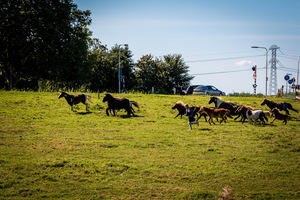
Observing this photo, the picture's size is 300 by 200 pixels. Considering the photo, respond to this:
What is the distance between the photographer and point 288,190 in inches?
325

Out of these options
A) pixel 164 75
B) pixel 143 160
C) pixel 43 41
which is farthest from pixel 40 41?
pixel 164 75

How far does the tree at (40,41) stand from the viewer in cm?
3688

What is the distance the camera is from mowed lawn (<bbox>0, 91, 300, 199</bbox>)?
807 cm

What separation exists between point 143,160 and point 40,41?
32051 mm

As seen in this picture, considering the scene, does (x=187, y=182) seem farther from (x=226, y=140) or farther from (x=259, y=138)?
(x=259, y=138)

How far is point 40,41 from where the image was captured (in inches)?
1469

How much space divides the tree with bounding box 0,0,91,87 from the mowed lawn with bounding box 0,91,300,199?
20.9m

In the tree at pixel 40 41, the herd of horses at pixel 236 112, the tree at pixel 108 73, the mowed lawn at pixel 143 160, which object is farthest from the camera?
the tree at pixel 108 73

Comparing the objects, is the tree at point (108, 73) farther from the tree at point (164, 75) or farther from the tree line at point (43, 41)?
the tree line at point (43, 41)

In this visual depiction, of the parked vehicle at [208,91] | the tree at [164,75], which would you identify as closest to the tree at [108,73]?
the tree at [164,75]

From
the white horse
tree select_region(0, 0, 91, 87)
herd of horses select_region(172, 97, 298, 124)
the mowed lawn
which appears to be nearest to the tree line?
tree select_region(0, 0, 91, 87)

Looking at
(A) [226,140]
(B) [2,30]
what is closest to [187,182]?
(A) [226,140]

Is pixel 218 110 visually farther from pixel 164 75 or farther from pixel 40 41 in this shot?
pixel 164 75

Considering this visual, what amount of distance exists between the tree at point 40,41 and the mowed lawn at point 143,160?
20.9 meters
